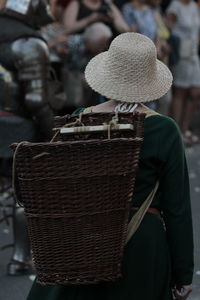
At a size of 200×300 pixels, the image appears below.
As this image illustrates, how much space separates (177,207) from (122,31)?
6211mm

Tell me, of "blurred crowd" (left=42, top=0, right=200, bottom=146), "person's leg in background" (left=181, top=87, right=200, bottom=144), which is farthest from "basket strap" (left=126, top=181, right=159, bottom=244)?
"person's leg in background" (left=181, top=87, right=200, bottom=144)

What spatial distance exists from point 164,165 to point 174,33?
7.60 meters

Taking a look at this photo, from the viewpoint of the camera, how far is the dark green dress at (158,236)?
3.13m

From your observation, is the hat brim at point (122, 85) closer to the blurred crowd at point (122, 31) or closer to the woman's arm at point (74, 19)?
the blurred crowd at point (122, 31)

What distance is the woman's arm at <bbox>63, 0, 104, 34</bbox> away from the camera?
8.87 m

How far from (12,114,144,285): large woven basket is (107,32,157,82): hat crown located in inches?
9.6

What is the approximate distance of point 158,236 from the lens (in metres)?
3.18

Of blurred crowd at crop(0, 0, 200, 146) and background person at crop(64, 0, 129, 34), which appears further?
background person at crop(64, 0, 129, 34)

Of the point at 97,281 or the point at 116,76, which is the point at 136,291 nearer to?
the point at 97,281

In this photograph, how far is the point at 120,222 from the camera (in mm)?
2959

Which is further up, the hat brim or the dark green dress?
the hat brim

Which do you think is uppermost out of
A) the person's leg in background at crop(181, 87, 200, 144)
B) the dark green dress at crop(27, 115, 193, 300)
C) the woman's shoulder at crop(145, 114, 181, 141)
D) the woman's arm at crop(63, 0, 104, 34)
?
the woman's shoulder at crop(145, 114, 181, 141)

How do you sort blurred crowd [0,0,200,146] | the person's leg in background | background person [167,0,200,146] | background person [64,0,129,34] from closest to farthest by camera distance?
blurred crowd [0,0,200,146] < background person [64,0,129,34] < background person [167,0,200,146] < the person's leg in background

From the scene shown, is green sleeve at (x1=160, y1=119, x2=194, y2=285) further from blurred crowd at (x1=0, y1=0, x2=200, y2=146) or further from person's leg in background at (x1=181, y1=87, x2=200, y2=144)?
person's leg in background at (x1=181, y1=87, x2=200, y2=144)
